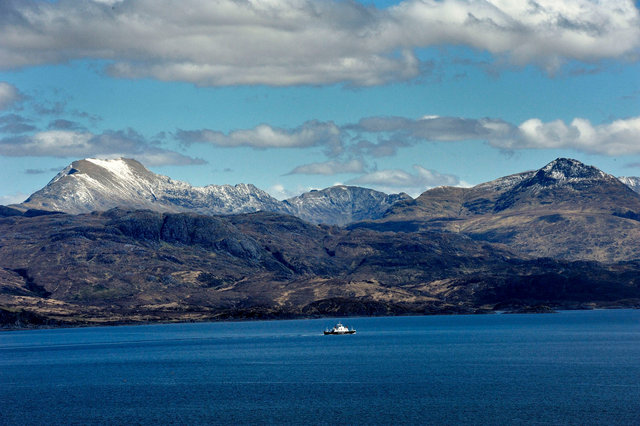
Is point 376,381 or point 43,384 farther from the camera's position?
point 43,384

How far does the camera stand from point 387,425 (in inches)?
4823

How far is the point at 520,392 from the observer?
14950 centimetres

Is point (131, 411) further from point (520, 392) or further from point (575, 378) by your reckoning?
point (575, 378)

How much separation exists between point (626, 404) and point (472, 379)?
44262 mm

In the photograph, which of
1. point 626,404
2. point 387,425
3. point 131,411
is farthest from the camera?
point 131,411

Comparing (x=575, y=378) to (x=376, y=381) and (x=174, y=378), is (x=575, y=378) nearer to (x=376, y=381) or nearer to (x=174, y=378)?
(x=376, y=381)

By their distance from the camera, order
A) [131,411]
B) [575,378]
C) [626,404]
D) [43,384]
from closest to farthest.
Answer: [626,404] < [131,411] < [575,378] < [43,384]

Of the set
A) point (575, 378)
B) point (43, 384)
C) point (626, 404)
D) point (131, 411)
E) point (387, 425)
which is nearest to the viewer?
point (387, 425)

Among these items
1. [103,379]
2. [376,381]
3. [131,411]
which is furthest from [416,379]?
[103,379]

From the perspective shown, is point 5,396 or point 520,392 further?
point 5,396

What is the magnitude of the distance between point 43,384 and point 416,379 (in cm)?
8527

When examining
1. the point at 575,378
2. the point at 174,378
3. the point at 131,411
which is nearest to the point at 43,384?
the point at 174,378

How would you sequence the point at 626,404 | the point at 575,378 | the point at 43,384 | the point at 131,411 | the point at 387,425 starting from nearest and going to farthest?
the point at 387,425, the point at 626,404, the point at 131,411, the point at 575,378, the point at 43,384

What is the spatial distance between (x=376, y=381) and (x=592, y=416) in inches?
2321
